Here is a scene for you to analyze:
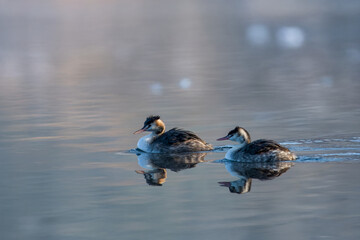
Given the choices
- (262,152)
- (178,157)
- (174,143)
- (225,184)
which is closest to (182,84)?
(174,143)

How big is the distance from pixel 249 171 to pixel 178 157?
6.74 feet

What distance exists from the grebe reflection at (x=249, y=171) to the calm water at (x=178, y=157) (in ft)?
0.09

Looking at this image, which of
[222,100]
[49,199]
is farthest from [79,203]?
[222,100]

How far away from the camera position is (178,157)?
17094mm

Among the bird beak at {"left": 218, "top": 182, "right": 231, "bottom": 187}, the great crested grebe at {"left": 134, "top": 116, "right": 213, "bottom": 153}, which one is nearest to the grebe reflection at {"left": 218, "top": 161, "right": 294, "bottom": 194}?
the bird beak at {"left": 218, "top": 182, "right": 231, "bottom": 187}

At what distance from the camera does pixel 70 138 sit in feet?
62.5

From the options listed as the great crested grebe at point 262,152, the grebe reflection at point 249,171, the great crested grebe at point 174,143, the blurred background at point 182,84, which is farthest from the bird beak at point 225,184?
the blurred background at point 182,84

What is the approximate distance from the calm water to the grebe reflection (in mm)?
28

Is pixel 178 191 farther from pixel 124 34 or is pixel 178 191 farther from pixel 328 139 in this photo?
pixel 124 34

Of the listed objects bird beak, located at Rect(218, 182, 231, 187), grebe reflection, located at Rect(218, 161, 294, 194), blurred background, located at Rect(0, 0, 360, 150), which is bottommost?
blurred background, located at Rect(0, 0, 360, 150)

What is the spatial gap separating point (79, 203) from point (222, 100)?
12291mm

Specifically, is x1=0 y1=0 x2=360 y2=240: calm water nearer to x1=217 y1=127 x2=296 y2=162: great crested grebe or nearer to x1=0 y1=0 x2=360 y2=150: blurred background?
x1=0 y1=0 x2=360 y2=150: blurred background

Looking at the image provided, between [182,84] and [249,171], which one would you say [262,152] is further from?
[182,84]

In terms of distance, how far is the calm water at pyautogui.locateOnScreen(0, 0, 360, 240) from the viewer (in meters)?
12.0
